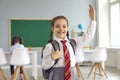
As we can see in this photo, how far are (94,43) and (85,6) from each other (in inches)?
59.2

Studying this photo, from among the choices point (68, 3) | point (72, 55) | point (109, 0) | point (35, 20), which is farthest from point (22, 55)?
point (109, 0)

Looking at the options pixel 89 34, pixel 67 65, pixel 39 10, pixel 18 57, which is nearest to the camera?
pixel 67 65

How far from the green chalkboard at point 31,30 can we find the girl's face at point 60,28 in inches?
259

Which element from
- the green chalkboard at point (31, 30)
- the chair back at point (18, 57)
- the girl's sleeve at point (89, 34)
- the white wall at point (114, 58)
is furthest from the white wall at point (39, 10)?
the girl's sleeve at point (89, 34)

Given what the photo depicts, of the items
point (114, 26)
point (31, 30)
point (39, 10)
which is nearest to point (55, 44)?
point (31, 30)

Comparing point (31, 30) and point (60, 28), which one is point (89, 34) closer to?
point (60, 28)

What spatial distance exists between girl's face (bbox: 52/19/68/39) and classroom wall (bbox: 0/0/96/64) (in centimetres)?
671

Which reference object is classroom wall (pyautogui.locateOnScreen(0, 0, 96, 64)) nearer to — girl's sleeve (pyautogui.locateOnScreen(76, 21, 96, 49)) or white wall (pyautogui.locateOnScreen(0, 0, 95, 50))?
white wall (pyautogui.locateOnScreen(0, 0, 95, 50))

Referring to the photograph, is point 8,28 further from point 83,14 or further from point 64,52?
point 64,52

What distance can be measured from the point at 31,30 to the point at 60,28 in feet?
21.9

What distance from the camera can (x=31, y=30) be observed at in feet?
26.1

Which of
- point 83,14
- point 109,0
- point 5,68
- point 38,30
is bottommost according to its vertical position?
point 5,68

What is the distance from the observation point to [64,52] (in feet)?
4.45

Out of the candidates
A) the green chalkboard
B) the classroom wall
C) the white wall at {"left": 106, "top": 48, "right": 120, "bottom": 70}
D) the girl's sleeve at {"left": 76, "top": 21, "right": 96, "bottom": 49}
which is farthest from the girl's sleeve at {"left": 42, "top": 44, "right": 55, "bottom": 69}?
the classroom wall
